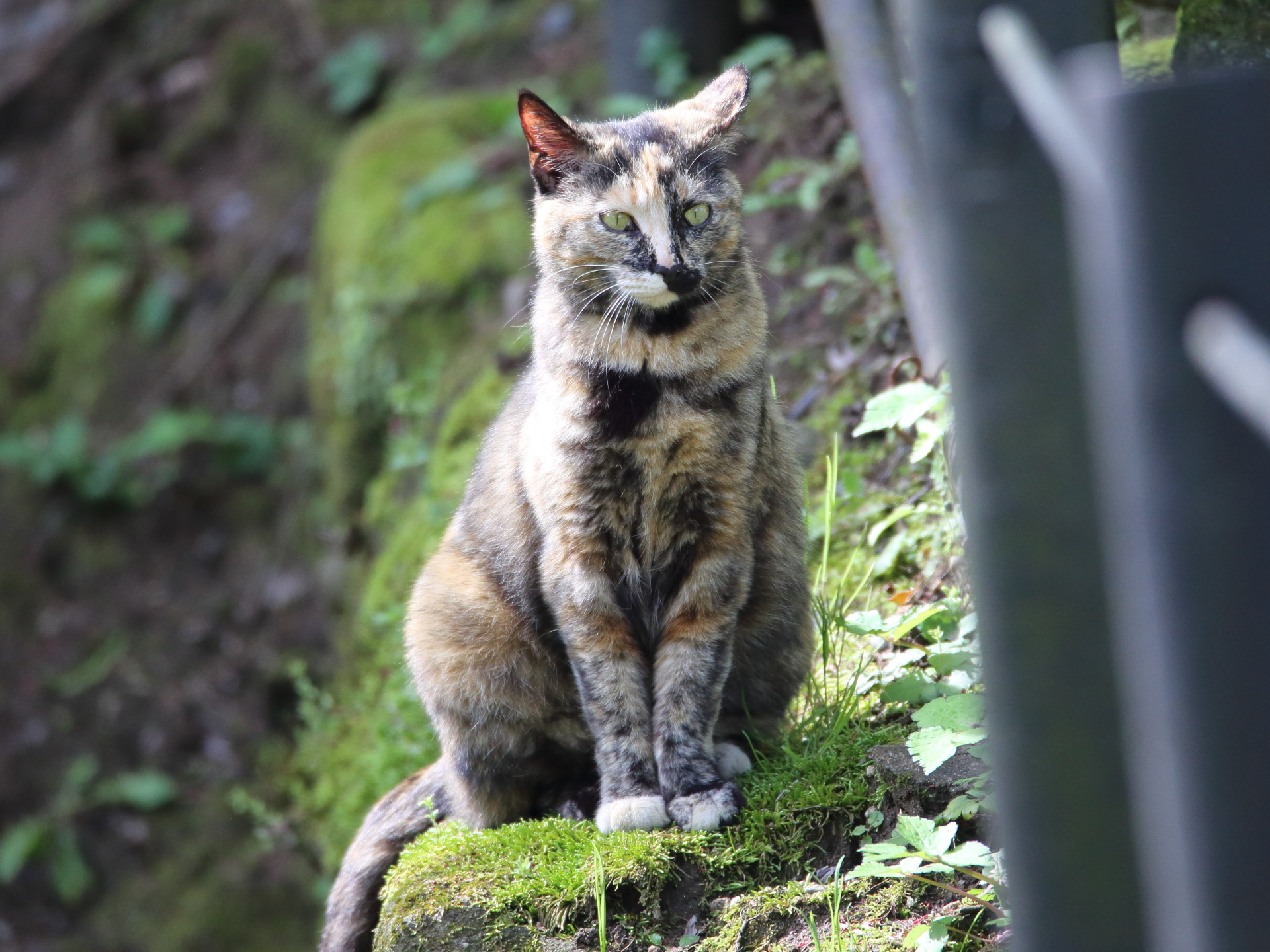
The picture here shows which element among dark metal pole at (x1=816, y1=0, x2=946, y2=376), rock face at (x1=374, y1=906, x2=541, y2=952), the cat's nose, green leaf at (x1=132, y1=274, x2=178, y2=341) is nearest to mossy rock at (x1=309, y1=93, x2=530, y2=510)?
dark metal pole at (x1=816, y1=0, x2=946, y2=376)

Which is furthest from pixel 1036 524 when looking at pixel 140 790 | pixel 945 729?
pixel 140 790

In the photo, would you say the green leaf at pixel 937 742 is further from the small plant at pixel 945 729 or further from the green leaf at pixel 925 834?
the green leaf at pixel 925 834

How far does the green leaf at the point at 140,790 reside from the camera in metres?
6.23

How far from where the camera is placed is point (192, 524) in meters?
7.20

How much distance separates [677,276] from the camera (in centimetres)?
270

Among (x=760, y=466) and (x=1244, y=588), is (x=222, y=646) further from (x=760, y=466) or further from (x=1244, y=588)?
(x=1244, y=588)

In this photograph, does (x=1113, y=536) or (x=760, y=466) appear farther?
(x=760, y=466)

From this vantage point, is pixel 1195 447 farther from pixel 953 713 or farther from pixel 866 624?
pixel 866 624

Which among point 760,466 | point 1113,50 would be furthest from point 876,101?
point 1113,50

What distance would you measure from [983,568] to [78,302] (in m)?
8.05

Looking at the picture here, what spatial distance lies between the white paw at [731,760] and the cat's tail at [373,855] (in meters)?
0.69

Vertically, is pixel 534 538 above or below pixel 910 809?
above

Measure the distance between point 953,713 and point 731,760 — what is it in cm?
65

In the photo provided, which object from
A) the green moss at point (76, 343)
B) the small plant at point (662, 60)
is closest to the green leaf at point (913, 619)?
the small plant at point (662, 60)
